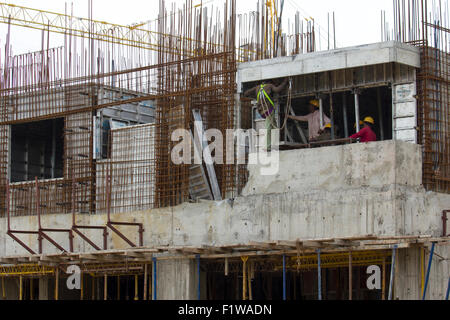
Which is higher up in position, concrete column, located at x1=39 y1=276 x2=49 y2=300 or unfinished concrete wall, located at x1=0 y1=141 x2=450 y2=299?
unfinished concrete wall, located at x1=0 y1=141 x2=450 y2=299

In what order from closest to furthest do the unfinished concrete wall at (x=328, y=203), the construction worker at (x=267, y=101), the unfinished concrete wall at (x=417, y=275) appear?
1. the unfinished concrete wall at (x=417, y=275)
2. the unfinished concrete wall at (x=328, y=203)
3. the construction worker at (x=267, y=101)

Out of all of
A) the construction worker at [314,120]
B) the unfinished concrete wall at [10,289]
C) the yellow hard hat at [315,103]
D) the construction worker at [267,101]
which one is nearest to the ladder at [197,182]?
the construction worker at [267,101]

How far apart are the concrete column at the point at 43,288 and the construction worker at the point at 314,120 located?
8.83m

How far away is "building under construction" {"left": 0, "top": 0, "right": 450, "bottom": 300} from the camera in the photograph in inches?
830

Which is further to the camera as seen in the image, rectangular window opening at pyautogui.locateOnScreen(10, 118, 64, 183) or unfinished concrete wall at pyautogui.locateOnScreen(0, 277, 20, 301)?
rectangular window opening at pyautogui.locateOnScreen(10, 118, 64, 183)

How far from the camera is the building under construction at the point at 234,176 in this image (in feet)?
69.2

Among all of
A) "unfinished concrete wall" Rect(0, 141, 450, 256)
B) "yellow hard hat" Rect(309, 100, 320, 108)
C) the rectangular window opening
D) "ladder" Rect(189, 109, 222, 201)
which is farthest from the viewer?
the rectangular window opening

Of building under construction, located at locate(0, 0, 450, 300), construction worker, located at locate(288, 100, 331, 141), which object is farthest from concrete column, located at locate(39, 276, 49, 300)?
construction worker, located at locate(288, 100, 331, 141)

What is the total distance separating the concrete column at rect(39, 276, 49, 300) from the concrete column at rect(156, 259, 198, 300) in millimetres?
5300

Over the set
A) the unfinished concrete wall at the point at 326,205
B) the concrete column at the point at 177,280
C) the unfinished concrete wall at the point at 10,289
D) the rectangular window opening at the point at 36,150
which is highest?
the rectangular window opening at the point at 36,150

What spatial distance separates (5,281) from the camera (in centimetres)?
2806

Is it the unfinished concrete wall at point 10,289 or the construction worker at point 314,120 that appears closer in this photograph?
the construction worker at point 314,120

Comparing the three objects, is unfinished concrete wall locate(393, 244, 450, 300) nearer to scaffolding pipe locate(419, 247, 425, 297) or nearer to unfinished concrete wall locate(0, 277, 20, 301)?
scaffolding pipe locate(419, 247, 425, 297)

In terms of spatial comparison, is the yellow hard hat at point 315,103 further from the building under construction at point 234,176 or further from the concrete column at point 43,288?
the concrete column at point 43,288
